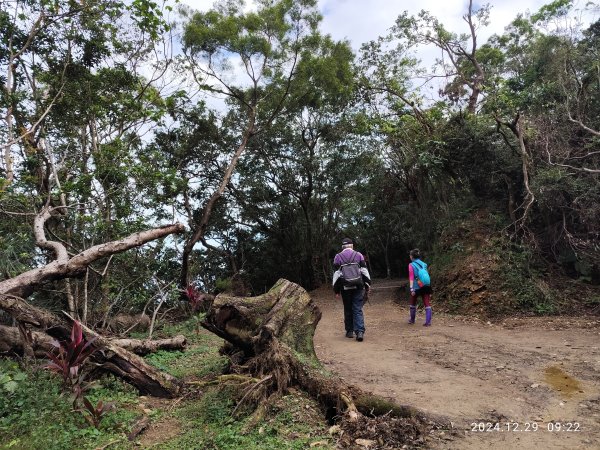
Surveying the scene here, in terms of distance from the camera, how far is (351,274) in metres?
7.14

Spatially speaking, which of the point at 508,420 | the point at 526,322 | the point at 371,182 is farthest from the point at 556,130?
the point at 508,420

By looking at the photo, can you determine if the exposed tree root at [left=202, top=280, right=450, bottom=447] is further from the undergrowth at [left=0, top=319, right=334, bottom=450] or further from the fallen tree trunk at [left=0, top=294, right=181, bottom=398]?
the fallen tree trunk at [left=0, top=294, right=181, bottom=398]

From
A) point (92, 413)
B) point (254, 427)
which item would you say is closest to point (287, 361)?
point (254, 427)

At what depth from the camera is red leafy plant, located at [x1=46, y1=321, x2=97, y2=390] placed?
4.55m

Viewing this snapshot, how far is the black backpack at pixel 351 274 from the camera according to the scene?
23.3 ft

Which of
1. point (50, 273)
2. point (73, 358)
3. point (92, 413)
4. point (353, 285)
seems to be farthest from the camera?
point (353, 285)

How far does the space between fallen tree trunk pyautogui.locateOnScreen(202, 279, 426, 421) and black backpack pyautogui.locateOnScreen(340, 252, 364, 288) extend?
149cm

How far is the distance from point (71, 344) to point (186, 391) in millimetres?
1498

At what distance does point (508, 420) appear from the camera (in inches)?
147

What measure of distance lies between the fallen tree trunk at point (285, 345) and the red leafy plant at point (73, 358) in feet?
4.59

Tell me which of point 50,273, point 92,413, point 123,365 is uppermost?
point 50,273

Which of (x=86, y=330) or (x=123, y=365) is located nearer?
(x=123, y=365)

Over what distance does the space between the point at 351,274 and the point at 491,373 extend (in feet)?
8.92

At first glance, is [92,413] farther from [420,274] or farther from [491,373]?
[420,274]
